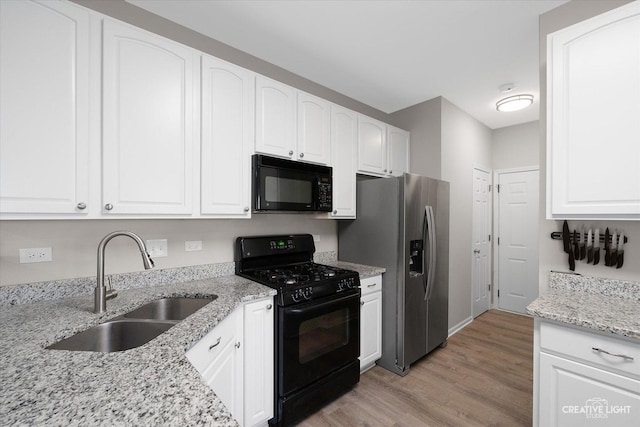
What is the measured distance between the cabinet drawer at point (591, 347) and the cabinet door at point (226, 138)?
6.17ft

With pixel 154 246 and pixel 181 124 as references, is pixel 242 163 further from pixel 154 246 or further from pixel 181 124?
pixel 154 246

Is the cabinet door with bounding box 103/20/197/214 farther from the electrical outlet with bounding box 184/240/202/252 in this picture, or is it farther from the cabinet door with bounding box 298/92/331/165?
the cabinet door with bounding box 298/92/331/165

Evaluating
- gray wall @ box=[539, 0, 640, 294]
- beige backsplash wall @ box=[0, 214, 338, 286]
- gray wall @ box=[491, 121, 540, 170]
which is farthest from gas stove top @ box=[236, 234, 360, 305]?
gray wall @ box=[491, 121, 540, 170]

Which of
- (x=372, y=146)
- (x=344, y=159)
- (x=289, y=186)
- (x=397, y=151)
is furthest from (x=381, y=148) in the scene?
(x=289, y=186)

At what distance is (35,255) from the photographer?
1481 millimetres

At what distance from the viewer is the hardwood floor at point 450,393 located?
1881 millimetres

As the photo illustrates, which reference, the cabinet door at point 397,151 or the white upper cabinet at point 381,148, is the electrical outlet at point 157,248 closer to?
the white upper cabinet at point 381,148

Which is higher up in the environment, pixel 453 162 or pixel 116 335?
pixel 453 162

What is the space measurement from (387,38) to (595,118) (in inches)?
56.6

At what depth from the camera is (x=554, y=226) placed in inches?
72.7

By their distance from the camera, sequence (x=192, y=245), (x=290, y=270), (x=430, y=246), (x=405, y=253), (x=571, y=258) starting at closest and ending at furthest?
1. (x=571, y=258)
2. (x=192, y=245)
3. (x=290, y=270)
4. (x=405, y=253)
5. (x=430, y=246)

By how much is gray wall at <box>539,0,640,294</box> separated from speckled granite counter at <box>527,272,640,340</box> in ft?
0.19

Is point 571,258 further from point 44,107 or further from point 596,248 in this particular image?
point 44,107

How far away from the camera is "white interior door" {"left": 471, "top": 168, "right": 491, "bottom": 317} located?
3.74m
